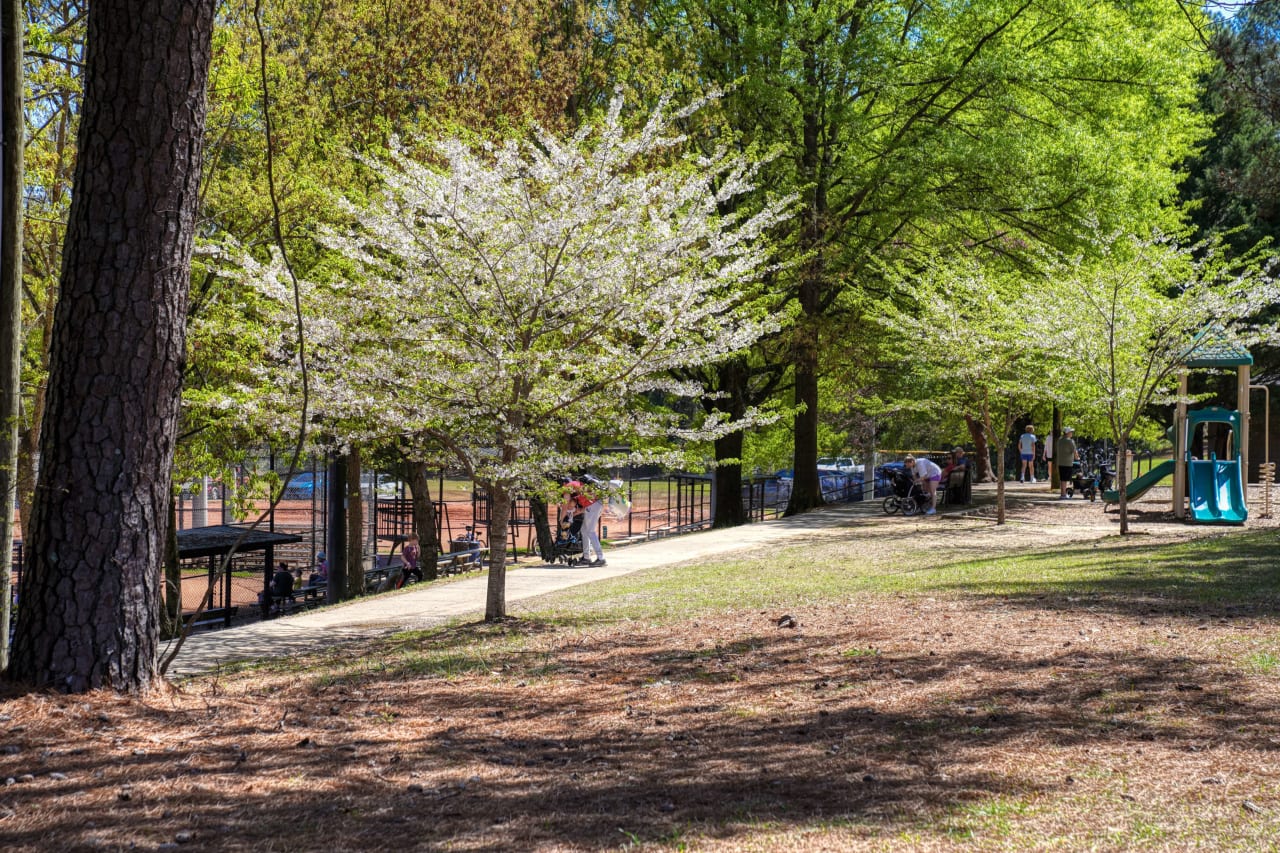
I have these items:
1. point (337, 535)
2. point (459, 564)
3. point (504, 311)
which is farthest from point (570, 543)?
point (504, 311)

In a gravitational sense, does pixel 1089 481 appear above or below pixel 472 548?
above

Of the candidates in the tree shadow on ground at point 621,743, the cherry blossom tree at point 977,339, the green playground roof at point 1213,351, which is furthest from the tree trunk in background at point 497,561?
the green playground roof at point 1213,351

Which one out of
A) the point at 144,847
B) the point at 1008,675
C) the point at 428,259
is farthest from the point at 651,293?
the point at 144,847

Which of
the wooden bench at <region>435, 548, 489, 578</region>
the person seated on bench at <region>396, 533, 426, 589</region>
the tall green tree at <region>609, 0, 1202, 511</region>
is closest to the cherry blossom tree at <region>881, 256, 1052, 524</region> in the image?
the tall green tree at <region>609, 0, 1202, 511</region>

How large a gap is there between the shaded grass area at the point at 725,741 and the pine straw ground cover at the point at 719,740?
0.02 m

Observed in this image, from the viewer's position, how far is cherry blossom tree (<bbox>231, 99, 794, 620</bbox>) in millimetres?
10789

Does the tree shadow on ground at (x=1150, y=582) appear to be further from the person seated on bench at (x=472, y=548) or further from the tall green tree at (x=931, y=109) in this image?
the person seated on bench at (x=472, y=548)

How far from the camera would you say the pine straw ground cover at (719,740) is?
14.9 feet

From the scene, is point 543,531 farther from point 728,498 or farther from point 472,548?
point 728,498

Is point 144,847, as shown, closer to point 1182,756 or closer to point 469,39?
point 1182,756

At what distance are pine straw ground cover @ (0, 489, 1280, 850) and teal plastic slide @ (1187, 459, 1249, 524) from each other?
1024 centimetres

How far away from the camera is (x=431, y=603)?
48.2ft

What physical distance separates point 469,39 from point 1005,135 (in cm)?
1148

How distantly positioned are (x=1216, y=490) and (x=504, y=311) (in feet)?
50.3
